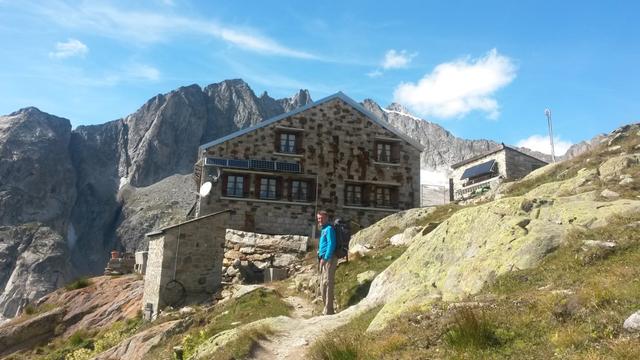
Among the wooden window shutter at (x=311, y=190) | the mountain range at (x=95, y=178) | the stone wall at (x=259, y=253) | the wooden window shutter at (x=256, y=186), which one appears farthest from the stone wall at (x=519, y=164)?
the mountain range at (x=95, y=178)

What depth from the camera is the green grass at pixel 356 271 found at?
1327cm

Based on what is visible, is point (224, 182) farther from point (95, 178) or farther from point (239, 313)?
point (95, 178)

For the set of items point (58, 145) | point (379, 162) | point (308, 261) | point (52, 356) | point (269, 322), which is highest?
point (58, 145)

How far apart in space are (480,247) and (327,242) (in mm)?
4053

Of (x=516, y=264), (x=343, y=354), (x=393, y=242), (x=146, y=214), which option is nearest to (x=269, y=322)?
(x=343, y=354)

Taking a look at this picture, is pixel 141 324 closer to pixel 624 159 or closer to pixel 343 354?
pixel 343 354

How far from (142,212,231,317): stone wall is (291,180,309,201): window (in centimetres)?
792

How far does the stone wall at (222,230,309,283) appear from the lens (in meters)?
20.0

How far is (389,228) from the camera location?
70.6 ft

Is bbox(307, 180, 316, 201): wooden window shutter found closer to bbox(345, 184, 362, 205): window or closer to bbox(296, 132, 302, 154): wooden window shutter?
bbox(296, 132, 302, 154): wooden window shutter

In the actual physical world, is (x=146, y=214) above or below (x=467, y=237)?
above

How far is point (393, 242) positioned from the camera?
18.2 meters

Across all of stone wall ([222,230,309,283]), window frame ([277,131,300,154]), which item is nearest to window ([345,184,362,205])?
window frame ([277,131,300,154])

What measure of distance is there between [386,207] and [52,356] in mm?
18276
